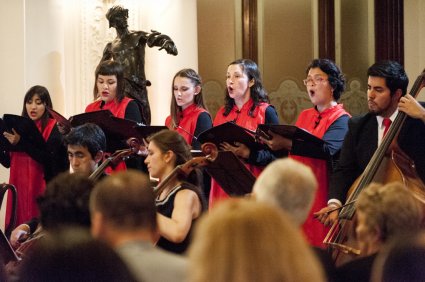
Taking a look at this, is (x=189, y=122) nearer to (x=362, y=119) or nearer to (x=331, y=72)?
(x=331, y=72)

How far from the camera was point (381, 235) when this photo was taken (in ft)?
8.08

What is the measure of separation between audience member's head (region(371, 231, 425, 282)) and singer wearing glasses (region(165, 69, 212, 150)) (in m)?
3.45

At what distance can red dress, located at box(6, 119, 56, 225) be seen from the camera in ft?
18.4

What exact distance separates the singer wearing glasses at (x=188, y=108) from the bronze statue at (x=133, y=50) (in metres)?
0.65

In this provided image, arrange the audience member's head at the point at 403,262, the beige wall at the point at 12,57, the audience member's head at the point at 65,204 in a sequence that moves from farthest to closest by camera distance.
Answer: the beige wall at the point at 12,57 < the audience member's head at the point at 65,204 < the audience member's head at the point at 403,262

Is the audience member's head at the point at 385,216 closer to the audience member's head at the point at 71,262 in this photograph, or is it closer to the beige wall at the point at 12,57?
the audience member's head at the point at 71,262

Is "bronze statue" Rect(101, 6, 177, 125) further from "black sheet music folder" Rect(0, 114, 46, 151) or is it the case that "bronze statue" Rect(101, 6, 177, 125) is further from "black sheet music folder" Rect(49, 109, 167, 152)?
"black sheet music folder" Rect(49, 109, 167, 152)

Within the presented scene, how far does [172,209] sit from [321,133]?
1493 mm

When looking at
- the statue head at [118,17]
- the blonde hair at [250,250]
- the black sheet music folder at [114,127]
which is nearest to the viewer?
the blonde hair at [250,250]

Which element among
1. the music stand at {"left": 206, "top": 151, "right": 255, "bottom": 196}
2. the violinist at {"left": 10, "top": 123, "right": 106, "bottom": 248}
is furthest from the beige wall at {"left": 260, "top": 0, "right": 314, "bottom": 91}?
the music stand at {"left": 206, "top": 151, "right": 255, "bottom": 196}

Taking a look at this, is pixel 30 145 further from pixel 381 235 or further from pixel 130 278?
pixel 130 278

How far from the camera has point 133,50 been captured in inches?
247

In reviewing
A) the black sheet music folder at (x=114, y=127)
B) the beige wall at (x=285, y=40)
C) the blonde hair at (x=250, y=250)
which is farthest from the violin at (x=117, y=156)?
the beige wall at (x=285, y=40)

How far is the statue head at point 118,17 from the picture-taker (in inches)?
248
